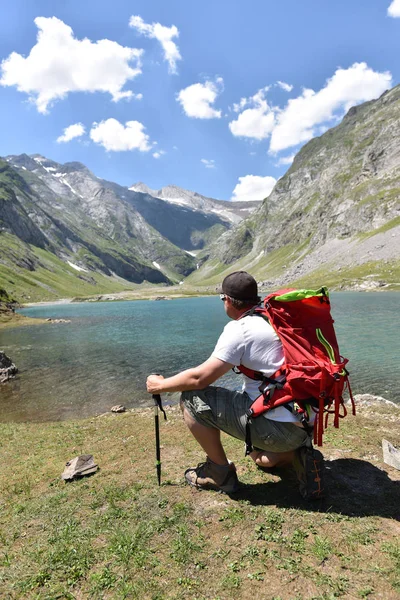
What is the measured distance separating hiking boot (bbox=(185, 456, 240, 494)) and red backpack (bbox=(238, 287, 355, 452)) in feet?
3.73

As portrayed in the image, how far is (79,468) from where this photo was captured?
371 inches

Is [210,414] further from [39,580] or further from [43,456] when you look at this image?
[43,456]

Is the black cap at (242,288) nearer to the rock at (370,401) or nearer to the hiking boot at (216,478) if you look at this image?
the hiking boot at (216,478)

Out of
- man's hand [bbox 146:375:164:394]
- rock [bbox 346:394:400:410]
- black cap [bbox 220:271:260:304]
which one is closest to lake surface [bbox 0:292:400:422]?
rock [bbox 346:394:400:410]

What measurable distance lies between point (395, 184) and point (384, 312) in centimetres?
16979

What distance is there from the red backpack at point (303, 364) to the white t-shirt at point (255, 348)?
4.9 inches

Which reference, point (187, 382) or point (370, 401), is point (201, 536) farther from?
point (370, 401)

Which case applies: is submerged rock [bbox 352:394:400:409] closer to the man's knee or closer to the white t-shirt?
the white t-shirt

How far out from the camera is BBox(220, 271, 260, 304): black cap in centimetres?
651

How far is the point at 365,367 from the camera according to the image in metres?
29.0

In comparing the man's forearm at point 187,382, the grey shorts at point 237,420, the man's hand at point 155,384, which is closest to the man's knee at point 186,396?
the grey shorts at point 237,420

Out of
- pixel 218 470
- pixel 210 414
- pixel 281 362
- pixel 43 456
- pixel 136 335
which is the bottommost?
pixel 136 335

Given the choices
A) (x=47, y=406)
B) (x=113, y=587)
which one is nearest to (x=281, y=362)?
(x=113, y=587)

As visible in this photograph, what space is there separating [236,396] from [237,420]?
0.43m
